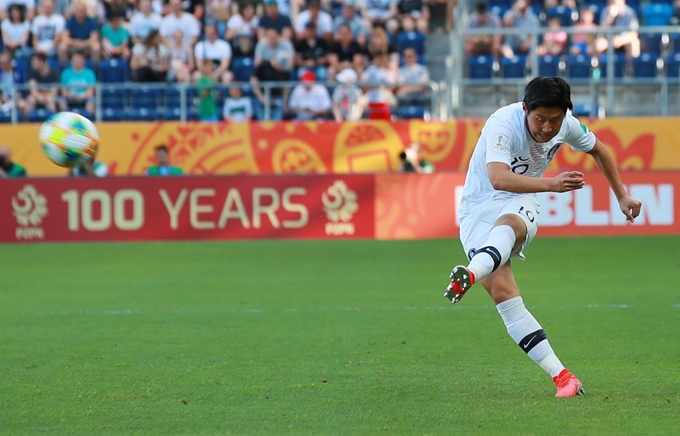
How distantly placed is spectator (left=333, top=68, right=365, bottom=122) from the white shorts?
14.1m

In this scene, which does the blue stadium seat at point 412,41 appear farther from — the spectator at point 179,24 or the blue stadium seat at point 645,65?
the blue stadium seat at point 645,65

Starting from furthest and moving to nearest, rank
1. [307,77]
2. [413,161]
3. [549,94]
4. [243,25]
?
[243,25]
[307,77]
[413,161]
[549,94]

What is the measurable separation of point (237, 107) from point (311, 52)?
5.91 feet

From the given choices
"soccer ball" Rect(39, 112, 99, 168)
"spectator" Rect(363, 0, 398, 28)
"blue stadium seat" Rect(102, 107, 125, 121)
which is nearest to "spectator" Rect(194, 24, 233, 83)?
"blue stadium seat" Rect(102, 107, 125, 121)

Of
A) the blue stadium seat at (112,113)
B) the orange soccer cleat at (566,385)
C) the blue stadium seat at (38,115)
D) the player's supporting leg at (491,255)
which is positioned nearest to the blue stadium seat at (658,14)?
the blue stadium seat at (112,113)

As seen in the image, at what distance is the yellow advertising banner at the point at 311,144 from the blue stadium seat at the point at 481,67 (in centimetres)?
114

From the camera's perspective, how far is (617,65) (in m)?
20.6

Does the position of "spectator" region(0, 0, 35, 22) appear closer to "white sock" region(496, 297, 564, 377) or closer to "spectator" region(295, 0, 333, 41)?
"spectator" region(295, 0, 333, 41)

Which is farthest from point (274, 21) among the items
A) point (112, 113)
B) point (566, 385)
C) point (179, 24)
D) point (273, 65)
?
point (566, 385)

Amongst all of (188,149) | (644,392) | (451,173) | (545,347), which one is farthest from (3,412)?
(188,149)

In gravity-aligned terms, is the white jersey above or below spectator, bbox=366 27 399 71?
below

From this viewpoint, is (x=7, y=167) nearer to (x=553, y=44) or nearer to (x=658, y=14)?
(x=553, y=44)

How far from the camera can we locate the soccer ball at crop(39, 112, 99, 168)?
962 centimetres

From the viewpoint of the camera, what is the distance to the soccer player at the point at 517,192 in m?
5.76
